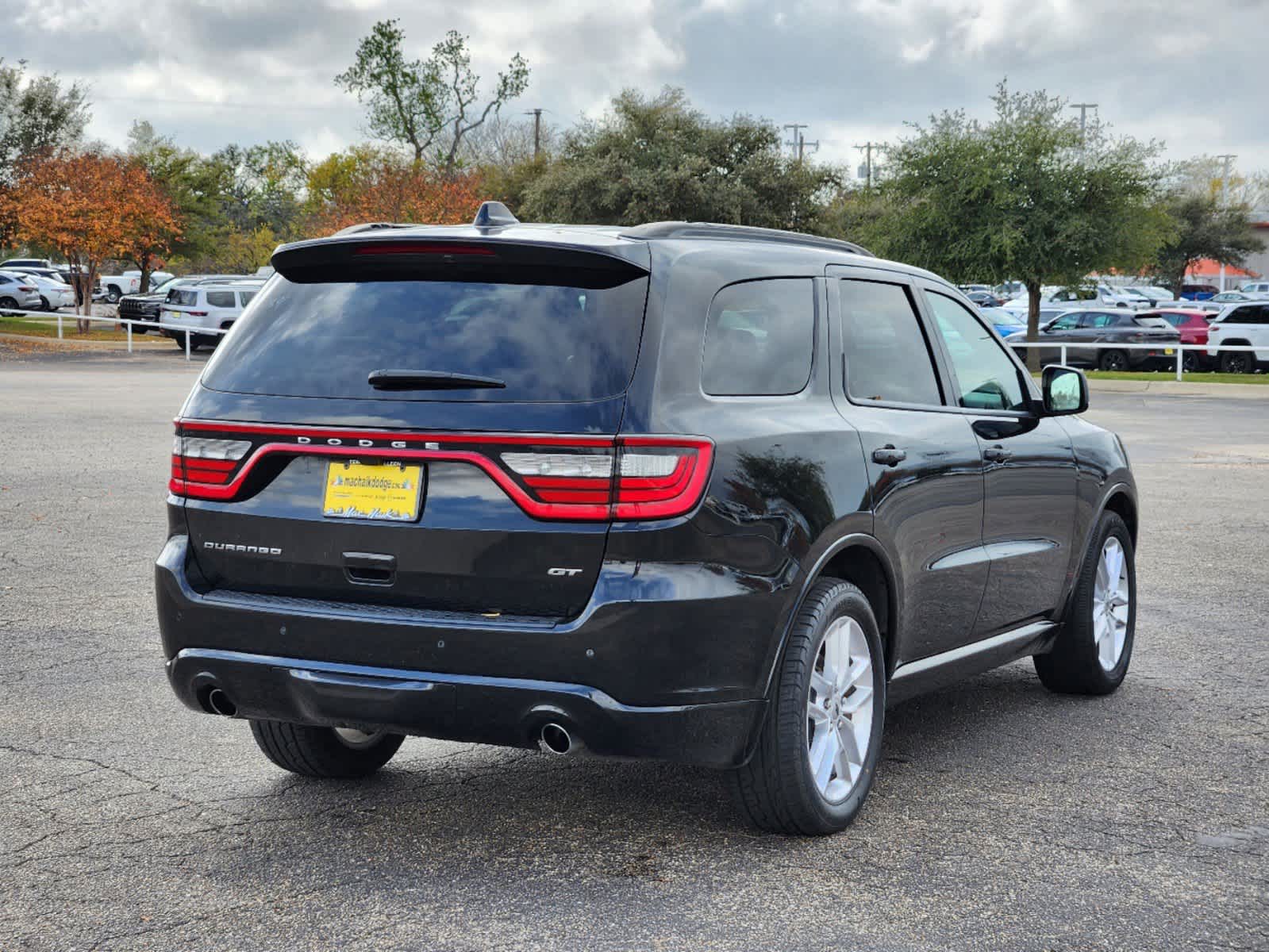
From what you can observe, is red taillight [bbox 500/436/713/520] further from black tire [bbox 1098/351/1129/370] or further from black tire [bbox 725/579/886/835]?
black tire [bbox 1098/351/1129/370]

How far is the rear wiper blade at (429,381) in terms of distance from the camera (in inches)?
165

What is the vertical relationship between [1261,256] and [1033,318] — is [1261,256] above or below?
above

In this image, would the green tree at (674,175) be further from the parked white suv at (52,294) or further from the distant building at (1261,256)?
the distant building at (1261,256)

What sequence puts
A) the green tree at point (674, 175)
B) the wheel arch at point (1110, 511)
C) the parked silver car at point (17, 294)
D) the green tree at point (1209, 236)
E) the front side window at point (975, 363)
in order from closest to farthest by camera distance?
the front side window at point (975, 363) → the wheel arch at point (1110, 511) → the green tree at point (674, 175) → the parked silver car at point (17, 294) → the green tree at point (1209, 236)

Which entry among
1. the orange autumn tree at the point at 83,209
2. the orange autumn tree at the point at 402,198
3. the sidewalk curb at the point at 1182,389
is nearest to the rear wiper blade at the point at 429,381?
the sidewalk curb at the point at 1182,389

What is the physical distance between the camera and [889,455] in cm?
500

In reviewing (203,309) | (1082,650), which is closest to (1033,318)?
(203,309)

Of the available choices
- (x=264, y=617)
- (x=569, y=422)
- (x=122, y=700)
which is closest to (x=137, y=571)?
(x=122, y=700)

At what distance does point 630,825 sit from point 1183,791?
6.13ft

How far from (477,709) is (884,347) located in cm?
204

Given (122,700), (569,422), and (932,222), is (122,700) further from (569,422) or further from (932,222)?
(932,222)

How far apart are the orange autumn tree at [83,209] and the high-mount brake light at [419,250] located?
1657 inches

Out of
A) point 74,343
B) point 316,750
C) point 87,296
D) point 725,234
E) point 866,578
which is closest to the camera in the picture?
point 725,234

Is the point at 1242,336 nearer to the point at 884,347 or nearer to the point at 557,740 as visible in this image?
the point at 884,347
